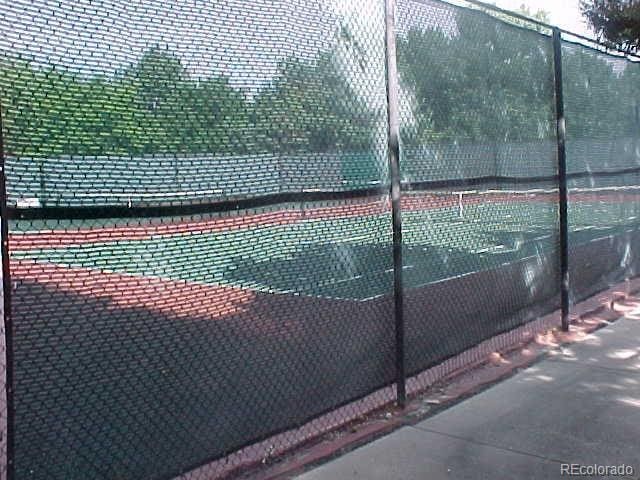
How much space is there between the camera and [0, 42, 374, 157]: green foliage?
2.79 meters

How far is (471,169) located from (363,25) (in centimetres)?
159

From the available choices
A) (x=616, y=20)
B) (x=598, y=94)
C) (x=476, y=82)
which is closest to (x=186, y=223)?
(x=476, y=82)

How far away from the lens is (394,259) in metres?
4.68

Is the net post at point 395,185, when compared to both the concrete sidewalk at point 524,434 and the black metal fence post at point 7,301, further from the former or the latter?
the black metal fence post at point 7,301

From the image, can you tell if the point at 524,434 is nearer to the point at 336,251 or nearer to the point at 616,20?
the point at 336,251

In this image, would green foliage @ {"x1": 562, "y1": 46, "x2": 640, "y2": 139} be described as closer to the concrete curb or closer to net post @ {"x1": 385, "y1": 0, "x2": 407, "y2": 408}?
the concrete curb

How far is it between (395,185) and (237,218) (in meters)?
1.37

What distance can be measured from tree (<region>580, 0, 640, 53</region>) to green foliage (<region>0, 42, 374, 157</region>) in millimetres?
12298

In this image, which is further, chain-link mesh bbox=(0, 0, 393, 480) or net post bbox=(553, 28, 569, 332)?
net post bbox=(553, 28, 569, 332)

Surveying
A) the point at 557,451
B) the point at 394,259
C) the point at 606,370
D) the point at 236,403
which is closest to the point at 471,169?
the point at 394,259

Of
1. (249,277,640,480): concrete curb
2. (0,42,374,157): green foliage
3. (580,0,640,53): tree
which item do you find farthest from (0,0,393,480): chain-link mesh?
(580,0,640,53): tree

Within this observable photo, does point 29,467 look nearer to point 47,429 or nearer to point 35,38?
point 47,429

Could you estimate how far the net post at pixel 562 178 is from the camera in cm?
653

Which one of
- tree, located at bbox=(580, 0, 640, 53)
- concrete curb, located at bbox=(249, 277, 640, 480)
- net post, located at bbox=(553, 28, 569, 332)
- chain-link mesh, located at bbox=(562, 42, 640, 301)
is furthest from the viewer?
tree, located at bbox=(580, 0, 640, 53)
